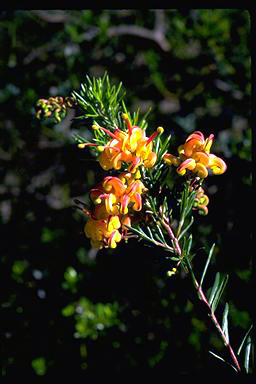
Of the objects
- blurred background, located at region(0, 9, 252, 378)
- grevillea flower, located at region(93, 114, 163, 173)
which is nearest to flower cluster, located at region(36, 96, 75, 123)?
grevillea flower, located at region(93, 114, 163, 173)

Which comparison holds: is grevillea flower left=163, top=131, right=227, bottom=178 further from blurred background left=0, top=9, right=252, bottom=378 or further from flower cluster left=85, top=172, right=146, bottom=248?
blurred background left=0, top=9, right=252, bottom=378

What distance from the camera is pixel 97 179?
1.26 m

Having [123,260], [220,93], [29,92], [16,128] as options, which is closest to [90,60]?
[29,92]

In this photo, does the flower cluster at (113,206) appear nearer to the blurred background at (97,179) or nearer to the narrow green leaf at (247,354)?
the narrow green leaf at (247,354)

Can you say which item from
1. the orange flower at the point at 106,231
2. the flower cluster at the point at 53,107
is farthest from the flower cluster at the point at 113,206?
the flower cluster at the point at 53,107

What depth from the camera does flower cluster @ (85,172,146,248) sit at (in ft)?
1.66

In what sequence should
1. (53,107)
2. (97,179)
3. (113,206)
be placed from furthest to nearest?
(97,179), (53,107), (113,206)

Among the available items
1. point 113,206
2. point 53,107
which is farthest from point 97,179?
point 113,206

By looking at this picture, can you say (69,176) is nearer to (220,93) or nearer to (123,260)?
(123,260)

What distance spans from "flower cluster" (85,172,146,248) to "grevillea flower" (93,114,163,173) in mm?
18

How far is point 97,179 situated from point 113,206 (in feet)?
2.46

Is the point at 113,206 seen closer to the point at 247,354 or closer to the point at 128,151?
the point at 128,151

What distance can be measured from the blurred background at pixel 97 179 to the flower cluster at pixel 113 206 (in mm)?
561

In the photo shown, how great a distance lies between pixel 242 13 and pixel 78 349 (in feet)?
3.87
